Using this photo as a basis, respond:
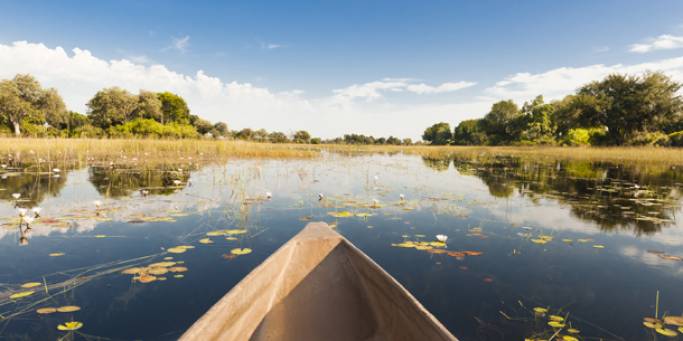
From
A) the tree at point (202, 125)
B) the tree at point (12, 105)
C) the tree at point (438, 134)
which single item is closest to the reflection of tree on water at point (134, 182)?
the tree at point (12, 105)

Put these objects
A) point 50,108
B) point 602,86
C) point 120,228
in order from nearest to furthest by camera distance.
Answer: point 120,228, point 602,86, point 50,108

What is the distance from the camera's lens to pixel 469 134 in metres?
69.8

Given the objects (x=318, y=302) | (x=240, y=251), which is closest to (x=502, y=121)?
(x=240, y=251)

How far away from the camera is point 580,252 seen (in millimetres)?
3609

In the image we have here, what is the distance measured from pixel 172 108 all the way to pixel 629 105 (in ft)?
201

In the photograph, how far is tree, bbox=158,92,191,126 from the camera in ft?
162

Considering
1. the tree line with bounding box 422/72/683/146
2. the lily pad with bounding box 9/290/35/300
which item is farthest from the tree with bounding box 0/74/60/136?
the tree line with bounding box 422/72/683/146

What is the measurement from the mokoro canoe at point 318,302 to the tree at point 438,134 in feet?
276

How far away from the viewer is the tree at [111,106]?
39.5 meters

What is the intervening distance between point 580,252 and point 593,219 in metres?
1.96

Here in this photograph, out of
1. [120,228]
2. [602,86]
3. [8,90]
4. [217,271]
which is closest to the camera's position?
[217,271]

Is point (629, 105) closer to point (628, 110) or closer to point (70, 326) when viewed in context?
point (628, 110)

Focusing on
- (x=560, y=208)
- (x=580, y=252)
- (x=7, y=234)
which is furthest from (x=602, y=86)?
(x=7, y=234)

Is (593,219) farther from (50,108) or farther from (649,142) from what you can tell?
(50,108)
